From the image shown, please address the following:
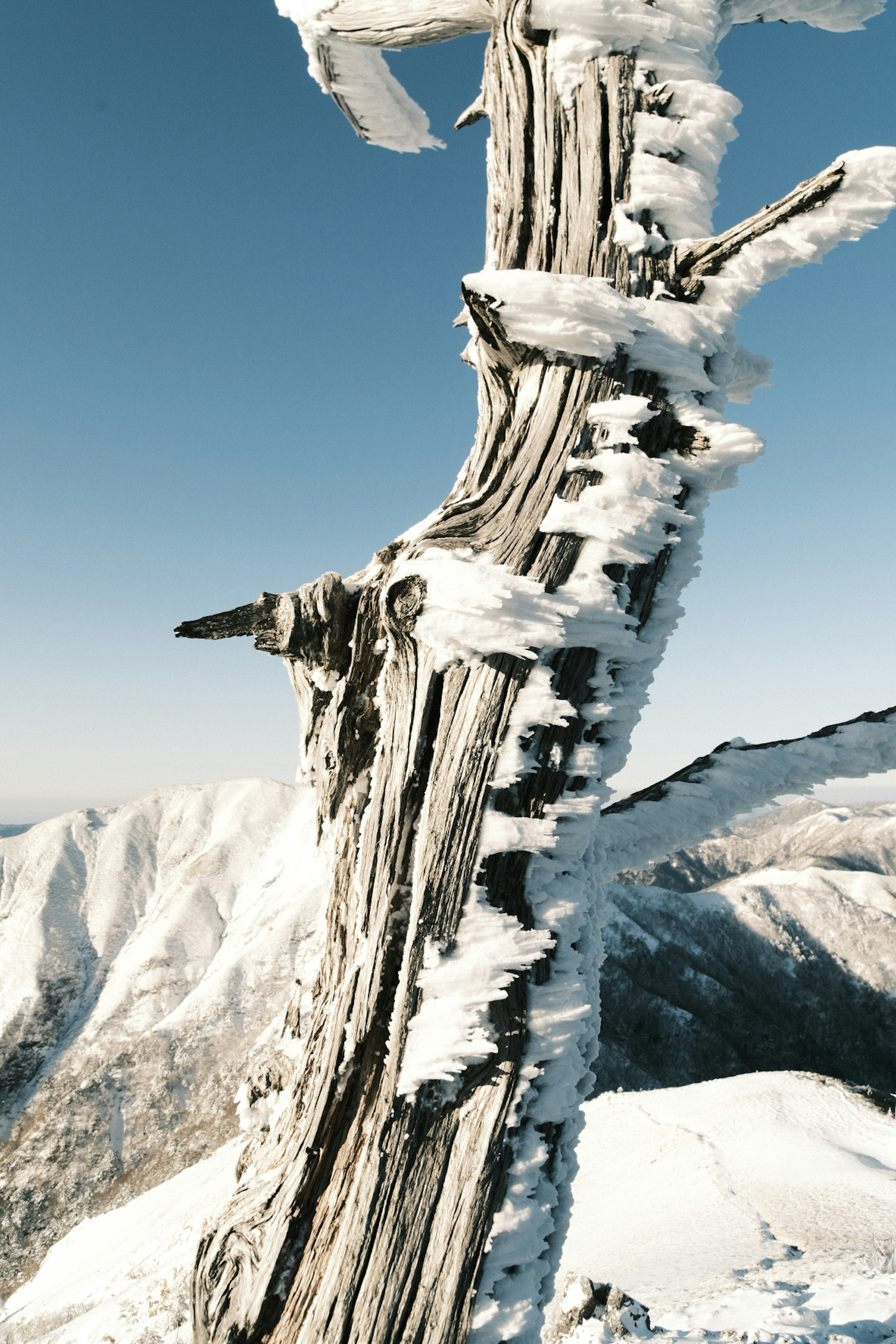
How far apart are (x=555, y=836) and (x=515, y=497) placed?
92 cm

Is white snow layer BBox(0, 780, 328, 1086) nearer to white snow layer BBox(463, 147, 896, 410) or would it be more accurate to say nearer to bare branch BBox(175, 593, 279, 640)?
bare branch BBox(175, 593, 279, 640)

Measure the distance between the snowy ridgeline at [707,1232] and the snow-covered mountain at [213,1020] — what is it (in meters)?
0.20

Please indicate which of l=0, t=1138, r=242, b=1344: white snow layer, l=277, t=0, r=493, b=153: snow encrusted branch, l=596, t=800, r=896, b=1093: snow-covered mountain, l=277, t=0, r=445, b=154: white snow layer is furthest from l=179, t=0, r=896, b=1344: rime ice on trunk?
l=596, t=800, r=896, b=1093: snow-covered mountain

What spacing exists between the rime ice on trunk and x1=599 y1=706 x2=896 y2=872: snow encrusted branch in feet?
0.81

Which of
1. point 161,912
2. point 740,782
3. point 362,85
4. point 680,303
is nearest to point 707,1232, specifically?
point 740,782

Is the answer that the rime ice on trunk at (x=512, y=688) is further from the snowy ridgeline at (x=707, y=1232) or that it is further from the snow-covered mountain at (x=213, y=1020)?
the snow-covered mountain at (x=213, y=1020)

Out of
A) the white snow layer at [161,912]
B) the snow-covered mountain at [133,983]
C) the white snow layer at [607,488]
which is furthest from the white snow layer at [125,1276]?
the white snow layer at [161,912]

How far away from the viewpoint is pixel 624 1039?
57.1 m

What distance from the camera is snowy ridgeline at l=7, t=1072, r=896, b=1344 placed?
729 centimetres

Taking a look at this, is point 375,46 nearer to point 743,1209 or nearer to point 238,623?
point 238,623

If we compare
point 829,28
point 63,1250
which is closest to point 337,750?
point 829,28

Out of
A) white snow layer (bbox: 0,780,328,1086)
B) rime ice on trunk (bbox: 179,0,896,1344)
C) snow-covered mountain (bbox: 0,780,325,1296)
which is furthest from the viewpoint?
white snow layer (bbox: 0,780,328,1086)

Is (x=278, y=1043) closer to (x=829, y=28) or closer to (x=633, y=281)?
(x=633, y=281)

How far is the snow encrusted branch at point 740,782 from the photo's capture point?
6.82 ft
